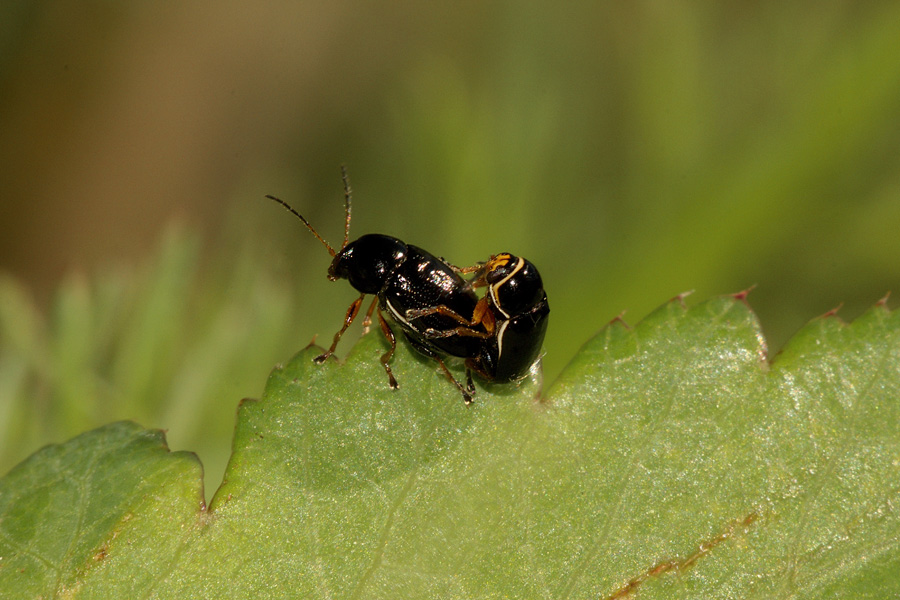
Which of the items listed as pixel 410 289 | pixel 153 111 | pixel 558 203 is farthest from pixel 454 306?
pixel 153 111

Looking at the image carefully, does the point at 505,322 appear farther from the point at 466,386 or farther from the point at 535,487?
the point at 535,487

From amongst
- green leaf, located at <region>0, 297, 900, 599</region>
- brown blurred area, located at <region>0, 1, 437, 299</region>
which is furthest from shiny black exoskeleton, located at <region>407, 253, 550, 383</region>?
brown blurred area, located at <region>0, 1, 437, 299</region>

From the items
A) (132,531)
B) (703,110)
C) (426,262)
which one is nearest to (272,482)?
(132,531)

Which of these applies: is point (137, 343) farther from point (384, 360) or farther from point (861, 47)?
point (861, 47)

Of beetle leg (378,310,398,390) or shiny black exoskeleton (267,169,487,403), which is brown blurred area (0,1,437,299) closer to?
shiny black exoskeleton (267,169,487,403)

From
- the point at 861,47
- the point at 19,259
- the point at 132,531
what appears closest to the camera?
the point at 132,531

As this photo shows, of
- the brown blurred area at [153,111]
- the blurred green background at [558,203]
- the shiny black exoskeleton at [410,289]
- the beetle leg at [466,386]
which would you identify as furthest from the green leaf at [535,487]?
the brown blurred area at [153,111]

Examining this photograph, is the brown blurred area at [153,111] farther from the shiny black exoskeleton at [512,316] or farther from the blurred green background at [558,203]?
the shiny black exoskeleton at [512,316]
